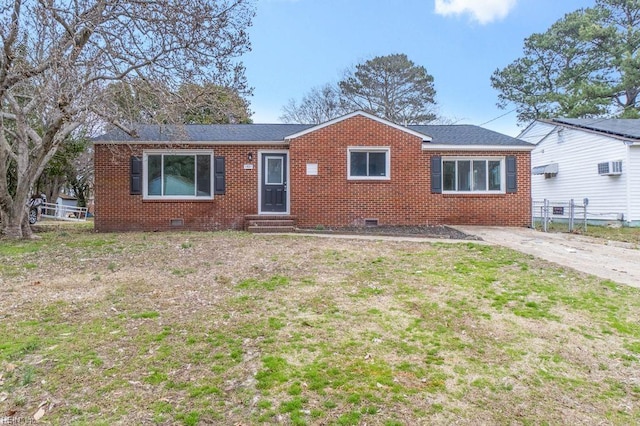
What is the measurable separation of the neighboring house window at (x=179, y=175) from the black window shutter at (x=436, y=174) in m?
6.63

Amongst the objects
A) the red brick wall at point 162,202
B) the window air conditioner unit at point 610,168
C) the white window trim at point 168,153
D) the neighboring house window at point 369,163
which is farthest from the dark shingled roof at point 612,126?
the white window trim at point 168,153

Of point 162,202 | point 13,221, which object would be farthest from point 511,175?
point 13,221

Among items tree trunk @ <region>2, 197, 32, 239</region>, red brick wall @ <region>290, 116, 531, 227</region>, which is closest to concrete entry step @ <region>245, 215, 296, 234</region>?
red brick wall @ <region>290, 116, 531, 227</region>

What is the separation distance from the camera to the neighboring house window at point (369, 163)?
12039mm

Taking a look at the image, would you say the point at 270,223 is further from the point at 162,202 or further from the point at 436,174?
the point at 436,174

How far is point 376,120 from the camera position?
1200 cm

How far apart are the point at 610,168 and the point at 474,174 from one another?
560 cm

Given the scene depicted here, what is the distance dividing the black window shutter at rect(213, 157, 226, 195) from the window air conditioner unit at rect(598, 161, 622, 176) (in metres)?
13.1

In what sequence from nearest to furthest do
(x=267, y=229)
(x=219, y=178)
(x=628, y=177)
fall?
1. (x=267, y=229)
2. (x=219, y=178)
3. (x=628, y=177)

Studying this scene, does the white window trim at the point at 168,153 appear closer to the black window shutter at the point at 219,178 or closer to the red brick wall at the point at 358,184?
the black window shutter at the point at 219,178

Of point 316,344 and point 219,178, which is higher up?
point 219,178

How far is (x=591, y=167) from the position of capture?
15.2 m

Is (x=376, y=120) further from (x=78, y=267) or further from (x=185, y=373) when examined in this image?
(x=185, y=373)

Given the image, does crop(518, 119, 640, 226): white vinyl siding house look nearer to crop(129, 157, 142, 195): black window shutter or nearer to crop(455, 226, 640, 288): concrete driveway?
crop(455, 226, 640, 288): concrete driveway
